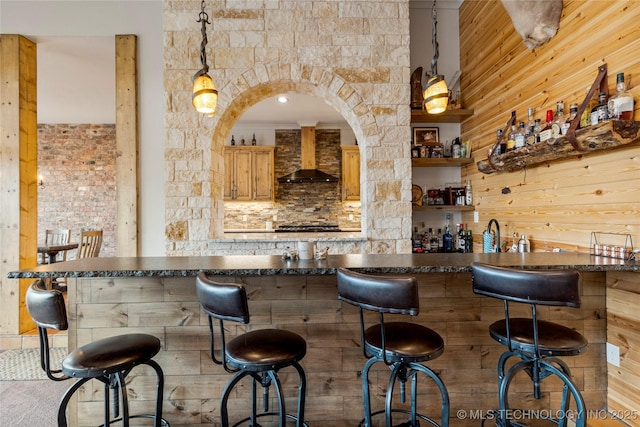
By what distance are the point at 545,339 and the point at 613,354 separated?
852 millimetres

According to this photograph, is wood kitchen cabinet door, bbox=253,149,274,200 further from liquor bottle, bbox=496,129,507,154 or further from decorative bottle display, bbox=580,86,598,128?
decorative bottle display, bbox=580,86,598,128

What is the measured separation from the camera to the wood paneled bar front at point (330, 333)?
1897 mm

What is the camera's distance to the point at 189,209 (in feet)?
11.0

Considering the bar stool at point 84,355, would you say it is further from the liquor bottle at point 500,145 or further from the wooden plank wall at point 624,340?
the liquor bottle at point 500,145

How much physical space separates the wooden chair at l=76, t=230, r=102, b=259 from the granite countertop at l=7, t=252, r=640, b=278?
2.84 metres

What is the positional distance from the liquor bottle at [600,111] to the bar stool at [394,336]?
5.04 ft

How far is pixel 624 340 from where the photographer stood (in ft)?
6.17

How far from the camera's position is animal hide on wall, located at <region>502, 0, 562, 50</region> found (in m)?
2.39

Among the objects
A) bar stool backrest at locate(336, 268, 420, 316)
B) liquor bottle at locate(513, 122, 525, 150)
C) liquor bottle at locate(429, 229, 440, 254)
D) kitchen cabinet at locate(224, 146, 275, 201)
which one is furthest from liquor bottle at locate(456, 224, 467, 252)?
kitchen cabinet at locate(224, 146, 275, 201)

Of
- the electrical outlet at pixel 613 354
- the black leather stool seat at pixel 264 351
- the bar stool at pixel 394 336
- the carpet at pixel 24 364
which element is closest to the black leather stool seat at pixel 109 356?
the black leather stool seat at pixel 264 351

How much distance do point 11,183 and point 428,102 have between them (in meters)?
4.07

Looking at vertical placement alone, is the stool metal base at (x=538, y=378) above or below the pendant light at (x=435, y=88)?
below

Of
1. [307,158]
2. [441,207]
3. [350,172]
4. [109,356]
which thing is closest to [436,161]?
[441,207]

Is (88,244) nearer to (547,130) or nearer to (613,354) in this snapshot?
(547,130)
